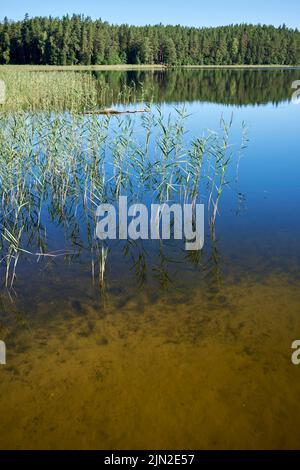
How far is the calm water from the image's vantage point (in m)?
4.05

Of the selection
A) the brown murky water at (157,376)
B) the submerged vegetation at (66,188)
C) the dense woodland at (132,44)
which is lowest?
the brown murky water at (157,376)

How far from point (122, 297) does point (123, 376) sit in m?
1.79

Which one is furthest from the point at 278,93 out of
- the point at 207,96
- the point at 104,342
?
the point at 104,342

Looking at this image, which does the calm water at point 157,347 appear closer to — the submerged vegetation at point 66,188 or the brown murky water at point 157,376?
the brown murky water at point 157,376

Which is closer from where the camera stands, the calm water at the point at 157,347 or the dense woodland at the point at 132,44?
the calm water at the point at 157,347

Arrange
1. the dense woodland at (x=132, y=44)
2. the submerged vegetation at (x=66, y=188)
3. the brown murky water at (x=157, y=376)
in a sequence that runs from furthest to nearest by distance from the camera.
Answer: the dense woodland at (x=132, y=44), the submerged vegetation at (x=66, y=188), the brown murky water at (x=157, y=376)

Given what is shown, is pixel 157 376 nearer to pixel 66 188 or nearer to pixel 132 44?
pixel 66 188

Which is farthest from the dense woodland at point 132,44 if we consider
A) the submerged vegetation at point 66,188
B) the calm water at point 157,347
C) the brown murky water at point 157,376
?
the brown murky water at point 157,376

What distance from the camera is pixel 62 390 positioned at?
448 cm

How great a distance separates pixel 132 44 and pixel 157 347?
116 metres

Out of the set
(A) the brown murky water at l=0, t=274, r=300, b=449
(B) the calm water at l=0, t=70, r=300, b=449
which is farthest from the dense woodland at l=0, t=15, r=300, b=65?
(A) the brown murky water at l=0, t=274, r=300, b=449

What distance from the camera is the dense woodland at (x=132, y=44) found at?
9506 cm

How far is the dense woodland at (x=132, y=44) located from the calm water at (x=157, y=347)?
9729 centimetres
